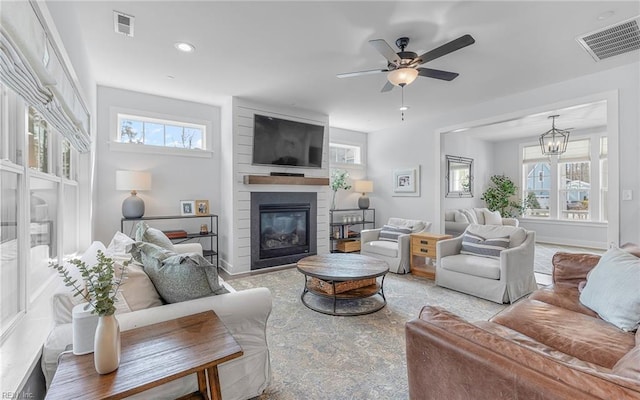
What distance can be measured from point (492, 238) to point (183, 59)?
4.16m

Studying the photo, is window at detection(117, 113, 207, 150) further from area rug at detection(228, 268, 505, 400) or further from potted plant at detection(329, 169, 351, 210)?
area rug at detection(228, 268, 505, 400)

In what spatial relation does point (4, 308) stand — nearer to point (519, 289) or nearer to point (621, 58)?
point (519, 289)

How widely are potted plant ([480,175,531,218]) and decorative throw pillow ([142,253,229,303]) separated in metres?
7.44


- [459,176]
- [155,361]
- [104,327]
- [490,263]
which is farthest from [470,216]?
[104,327]

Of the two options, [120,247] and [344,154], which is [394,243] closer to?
[344,154]

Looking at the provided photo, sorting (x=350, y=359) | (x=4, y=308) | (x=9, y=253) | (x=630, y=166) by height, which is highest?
(x=630, y=166)

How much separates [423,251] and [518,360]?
343 cm

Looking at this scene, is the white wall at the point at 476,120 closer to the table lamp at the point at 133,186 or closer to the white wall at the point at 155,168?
the white wall at the point at 155,168

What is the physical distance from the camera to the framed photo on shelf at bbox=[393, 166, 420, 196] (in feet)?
18.4

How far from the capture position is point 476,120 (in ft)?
15.1

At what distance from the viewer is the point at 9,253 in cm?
145

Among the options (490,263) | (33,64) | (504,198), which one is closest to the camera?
(33,64)

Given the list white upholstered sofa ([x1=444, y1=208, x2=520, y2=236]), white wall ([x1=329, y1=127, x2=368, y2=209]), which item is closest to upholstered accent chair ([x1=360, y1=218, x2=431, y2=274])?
white wall ([x1=329, y1=127, x2=368, y2=209])

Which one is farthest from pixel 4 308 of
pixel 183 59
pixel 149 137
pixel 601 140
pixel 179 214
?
pixel 601 140
